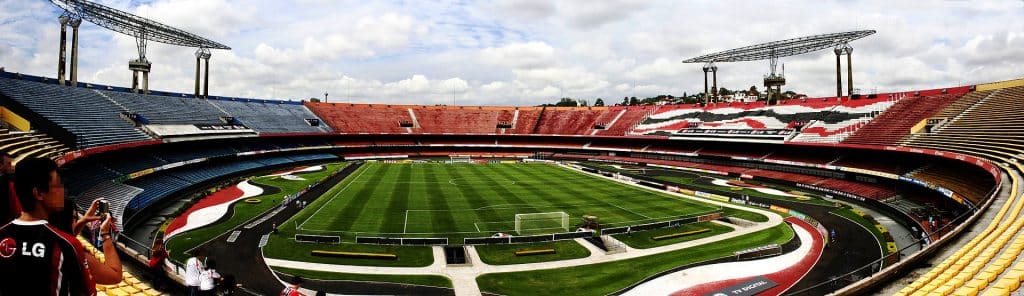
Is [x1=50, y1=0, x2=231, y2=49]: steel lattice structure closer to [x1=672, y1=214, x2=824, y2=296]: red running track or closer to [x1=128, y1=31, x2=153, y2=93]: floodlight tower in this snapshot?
[x1=128, y1=31, x2=153, y2=93]: floodlight tower

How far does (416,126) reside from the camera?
9162 cm

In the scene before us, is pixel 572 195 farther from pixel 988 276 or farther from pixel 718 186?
pixel 988 276

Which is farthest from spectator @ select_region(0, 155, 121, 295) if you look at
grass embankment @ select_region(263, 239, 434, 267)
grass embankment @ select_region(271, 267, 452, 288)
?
grass embankment @ select_region(263, 239, 434, 267)

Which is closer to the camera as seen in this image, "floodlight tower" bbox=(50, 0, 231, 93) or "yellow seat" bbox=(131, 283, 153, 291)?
"yellow seat" bbox=(131, 283, 153, 291)

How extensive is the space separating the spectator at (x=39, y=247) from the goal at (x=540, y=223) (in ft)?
83.6

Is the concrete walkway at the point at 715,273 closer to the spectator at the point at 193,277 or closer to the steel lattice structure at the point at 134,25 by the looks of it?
the spectator at the point at 193,277

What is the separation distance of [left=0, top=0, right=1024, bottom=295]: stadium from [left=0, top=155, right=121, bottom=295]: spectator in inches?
297

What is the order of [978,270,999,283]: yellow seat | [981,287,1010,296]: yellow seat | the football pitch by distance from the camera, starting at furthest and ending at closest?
the football pitch
[978,270,999,283]: yellow seat
[981,287,1010,296]: yellow seat

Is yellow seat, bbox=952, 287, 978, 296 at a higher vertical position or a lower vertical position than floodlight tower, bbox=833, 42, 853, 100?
lower

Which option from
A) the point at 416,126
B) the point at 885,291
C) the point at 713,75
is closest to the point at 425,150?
the point at 416,126

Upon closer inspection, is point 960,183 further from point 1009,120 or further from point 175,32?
point 175,32

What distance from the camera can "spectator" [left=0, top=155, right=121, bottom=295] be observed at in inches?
162

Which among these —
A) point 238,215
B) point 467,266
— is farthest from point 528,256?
point 238,215

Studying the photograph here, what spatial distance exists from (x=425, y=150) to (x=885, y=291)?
77.6 metres
